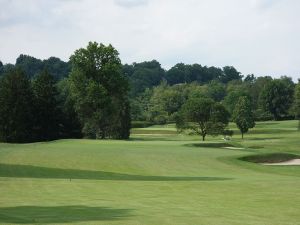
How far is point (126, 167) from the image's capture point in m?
37.6

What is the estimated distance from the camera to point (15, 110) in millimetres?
86625

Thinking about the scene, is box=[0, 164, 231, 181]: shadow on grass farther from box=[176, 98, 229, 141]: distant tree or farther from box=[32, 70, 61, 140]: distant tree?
box=[176, 98, 229, 141]: distant tree

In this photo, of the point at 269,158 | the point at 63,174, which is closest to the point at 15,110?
the point at 269,158

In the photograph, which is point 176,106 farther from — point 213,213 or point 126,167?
point 213,213

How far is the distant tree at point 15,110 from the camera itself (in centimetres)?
8694

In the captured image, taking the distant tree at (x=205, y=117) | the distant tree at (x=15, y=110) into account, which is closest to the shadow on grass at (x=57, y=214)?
the distant tree at (x=15, y=110)

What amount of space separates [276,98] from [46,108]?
8715cm

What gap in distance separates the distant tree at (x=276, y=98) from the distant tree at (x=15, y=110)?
3535 inches

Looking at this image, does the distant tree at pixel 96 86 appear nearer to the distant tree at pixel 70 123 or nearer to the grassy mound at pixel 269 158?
the distant tree at pixel 70 123

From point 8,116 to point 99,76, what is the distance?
54.4ft

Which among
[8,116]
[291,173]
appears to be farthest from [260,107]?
[291,173]

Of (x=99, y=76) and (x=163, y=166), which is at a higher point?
(x=99, y=76)

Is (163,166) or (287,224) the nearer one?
(287,224)

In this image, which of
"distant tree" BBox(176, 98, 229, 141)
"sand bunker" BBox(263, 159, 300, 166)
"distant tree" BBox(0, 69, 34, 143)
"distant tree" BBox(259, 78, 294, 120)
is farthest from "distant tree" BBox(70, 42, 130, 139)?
"distant tree" BBox(259, 78, 294, 120)
